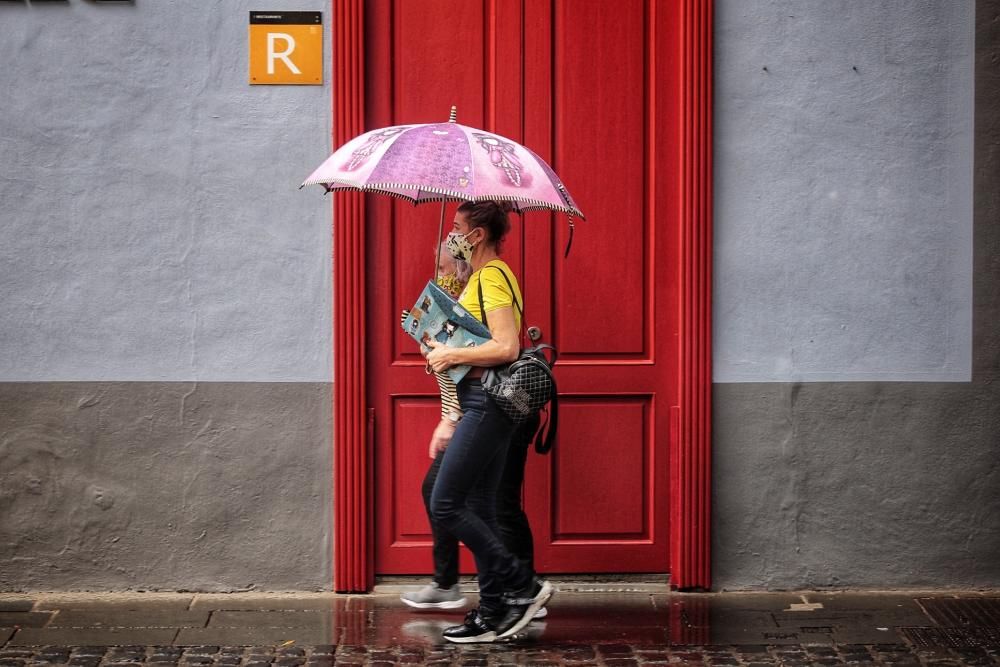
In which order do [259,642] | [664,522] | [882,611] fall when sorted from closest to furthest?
[259,642] < [882,611] < [664,522]

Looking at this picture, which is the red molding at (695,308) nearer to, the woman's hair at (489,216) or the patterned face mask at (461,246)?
the woman's hair at (489,216)

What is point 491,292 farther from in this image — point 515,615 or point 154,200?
point 154,200

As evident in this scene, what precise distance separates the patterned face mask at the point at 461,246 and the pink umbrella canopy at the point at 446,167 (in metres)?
0.31

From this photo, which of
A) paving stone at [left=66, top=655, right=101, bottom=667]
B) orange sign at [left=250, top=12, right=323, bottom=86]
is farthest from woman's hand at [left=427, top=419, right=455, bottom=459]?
orange sign at [left=250, top=12, right=323, bottom=86]

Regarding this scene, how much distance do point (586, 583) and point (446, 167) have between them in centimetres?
246

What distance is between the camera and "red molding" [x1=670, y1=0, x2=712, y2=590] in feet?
18.4

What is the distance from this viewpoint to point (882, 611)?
5461 mm

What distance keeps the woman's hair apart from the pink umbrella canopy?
0.28m

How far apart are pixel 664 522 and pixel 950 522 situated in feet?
4.67

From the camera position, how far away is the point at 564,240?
18.9 feet

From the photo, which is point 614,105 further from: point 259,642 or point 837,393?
point 259,642

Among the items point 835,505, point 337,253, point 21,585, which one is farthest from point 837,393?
point 21,585

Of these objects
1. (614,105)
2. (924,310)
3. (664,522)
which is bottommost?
(664,522)

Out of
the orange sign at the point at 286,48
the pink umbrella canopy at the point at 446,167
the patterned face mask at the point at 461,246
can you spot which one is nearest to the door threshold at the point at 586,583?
the patterned face mask at the point at 461,246
